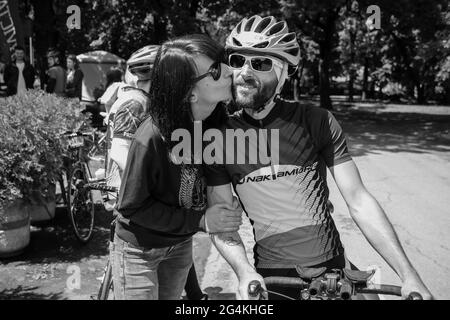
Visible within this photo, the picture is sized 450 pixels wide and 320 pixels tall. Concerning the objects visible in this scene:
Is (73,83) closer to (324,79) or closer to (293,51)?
(293,51)

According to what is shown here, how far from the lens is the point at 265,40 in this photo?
7.55 ft

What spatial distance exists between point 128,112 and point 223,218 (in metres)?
1.32

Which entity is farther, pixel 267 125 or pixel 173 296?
pixel 173 296

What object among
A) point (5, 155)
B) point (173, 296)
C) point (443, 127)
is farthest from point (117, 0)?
point (173, 296)

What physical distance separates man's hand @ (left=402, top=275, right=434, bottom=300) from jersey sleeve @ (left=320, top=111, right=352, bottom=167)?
2.16 ft

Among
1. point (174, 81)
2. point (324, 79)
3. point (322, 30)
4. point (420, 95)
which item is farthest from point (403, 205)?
point (420, 95)

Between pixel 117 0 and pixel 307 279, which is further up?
pixel 117 0

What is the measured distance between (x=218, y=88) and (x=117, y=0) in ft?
58.4

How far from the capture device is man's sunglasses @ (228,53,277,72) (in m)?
2.27

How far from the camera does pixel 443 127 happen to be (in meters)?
18.1

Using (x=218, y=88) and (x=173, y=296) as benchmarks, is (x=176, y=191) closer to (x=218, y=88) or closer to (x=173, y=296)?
(x=218, y=88)
